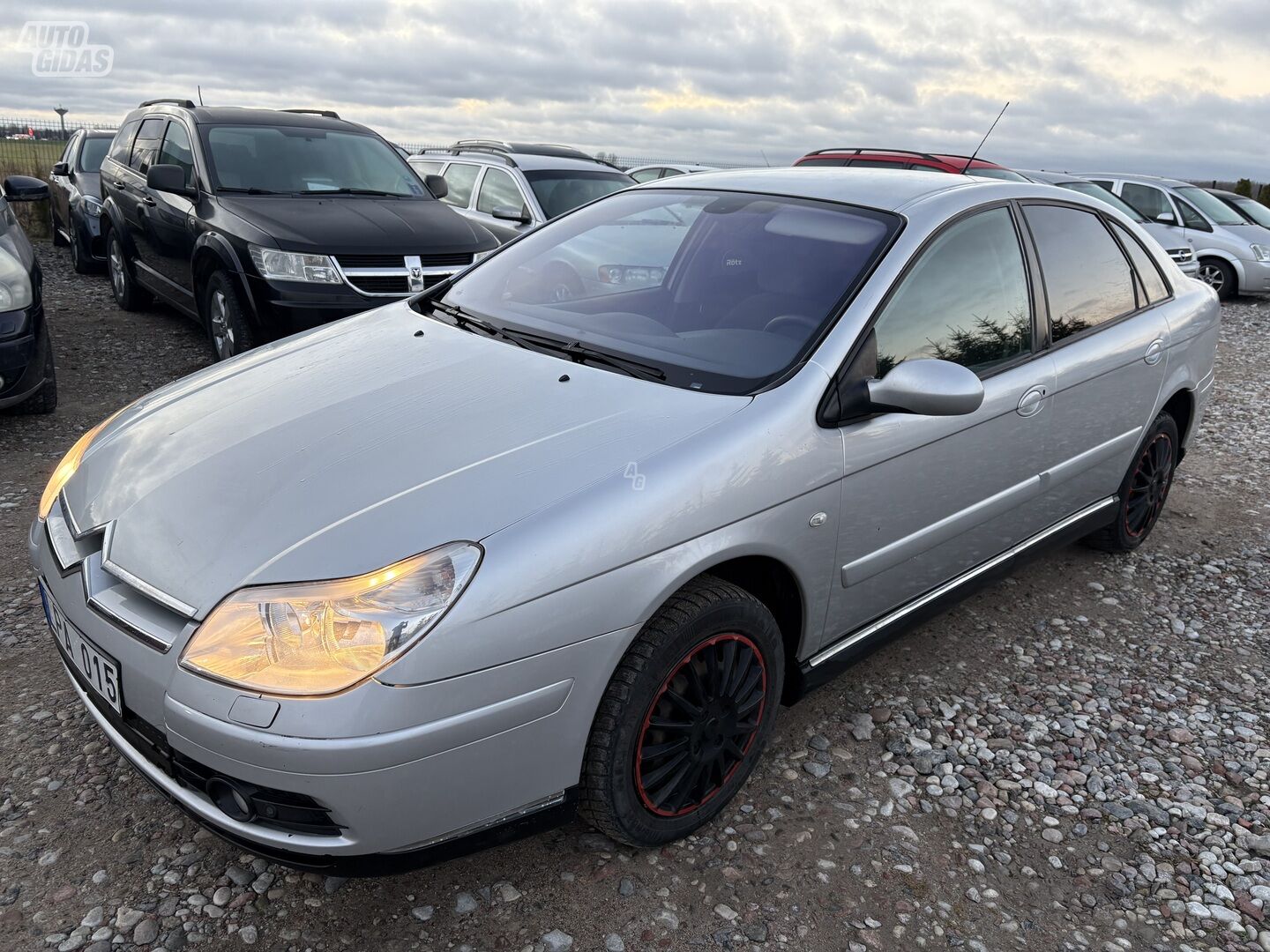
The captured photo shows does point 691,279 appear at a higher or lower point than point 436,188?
higher

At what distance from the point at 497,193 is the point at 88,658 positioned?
7711mm

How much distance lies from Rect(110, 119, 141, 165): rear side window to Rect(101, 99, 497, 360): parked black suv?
0.11 ft

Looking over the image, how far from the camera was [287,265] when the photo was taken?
566 centimetres

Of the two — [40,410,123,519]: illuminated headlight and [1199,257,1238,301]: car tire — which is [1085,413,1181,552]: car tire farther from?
[1199,257,1238,301]: car tire

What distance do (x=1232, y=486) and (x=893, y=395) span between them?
4251 mm

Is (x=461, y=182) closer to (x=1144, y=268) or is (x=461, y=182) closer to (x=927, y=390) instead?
(x=1144, y=268)

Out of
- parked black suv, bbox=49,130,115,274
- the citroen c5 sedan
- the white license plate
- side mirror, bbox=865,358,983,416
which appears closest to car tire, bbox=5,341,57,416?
the citroen c5 sedan

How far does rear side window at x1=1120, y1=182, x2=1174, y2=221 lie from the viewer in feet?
43.8

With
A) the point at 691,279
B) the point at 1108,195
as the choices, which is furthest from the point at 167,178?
the point at 1108,195

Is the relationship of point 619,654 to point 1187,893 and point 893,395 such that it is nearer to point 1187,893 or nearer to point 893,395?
point 893,395

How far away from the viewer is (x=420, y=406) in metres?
2.42

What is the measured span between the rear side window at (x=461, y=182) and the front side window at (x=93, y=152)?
12.6ft

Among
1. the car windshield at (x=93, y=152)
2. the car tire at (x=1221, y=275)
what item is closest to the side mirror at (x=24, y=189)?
the car windshield at (x=93, y=152)

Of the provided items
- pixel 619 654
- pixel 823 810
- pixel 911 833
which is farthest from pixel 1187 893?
pixel 619 654
